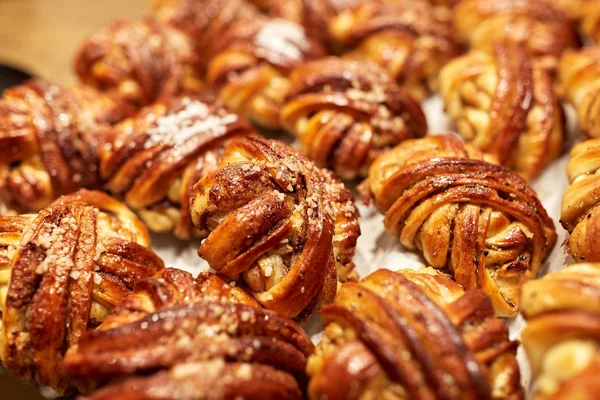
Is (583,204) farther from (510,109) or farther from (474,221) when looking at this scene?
(510,109)

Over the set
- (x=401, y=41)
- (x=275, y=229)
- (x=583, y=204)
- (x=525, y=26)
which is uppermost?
(x=525, y=26)

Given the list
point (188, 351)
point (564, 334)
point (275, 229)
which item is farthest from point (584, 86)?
point (188, 351)

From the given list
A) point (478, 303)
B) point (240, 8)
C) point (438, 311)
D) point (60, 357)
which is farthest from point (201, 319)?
point (240, 8)

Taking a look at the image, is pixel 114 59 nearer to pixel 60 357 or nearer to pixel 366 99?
pixel 366 99

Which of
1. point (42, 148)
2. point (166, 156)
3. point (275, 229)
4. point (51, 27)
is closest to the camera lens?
point (275, 229)

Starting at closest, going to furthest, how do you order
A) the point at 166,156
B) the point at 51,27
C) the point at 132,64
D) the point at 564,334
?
the point at 564,334, the point at 166,156, the point at 132,64, the point at 51,27

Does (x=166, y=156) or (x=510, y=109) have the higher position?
(x=510, y=109)

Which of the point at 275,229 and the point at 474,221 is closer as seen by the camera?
the point at 275,229
